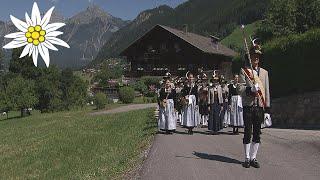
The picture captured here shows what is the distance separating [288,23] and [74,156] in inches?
1587

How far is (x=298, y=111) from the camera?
19438mm

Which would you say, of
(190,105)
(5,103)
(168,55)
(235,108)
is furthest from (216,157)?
(168,55)

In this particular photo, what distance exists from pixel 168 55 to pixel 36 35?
183ft

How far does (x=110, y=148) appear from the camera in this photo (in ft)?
46.3

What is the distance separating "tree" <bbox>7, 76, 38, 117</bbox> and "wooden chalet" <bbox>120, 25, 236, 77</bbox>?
40.3 ft

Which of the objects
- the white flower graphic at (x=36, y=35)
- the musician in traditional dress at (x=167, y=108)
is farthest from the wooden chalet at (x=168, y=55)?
the white flower graphic at (x=36, y=35)

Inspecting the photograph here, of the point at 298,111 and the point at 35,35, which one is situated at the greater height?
the point at 35,35

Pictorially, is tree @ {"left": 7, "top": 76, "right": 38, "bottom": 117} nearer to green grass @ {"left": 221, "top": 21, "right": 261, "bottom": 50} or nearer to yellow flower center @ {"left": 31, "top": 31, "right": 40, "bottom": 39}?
yellow flower center @ {"left": 31, "top": 31, "right": 40, "bottom": 39}

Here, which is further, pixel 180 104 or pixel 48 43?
pixel 180 104

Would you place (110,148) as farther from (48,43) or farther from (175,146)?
(48,43)

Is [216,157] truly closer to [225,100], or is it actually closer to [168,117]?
[168,117]

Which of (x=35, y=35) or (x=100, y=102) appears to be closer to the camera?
(x=35, y=35)

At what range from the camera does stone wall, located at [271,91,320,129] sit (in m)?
18.5

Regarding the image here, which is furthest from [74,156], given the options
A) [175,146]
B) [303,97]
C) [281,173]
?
[303,97]
